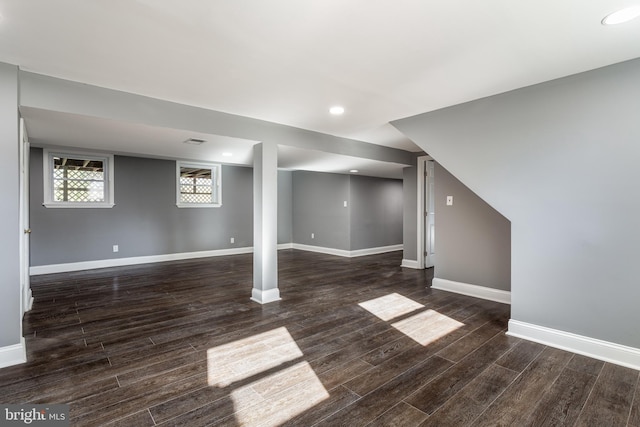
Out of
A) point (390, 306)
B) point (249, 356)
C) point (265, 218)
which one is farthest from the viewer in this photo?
point (265, 218)

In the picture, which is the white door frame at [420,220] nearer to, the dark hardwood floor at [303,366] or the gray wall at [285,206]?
the dark hardwood floor at [303,366]

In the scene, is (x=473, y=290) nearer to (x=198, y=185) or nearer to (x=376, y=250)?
(x=376, y=250)

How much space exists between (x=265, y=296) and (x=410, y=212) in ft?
11.3

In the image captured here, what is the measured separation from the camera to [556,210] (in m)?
2.69

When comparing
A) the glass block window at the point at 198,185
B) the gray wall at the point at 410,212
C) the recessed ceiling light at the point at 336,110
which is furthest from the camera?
the glass block window at the point at 198,185

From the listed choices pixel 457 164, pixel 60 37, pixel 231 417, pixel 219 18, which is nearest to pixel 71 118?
pixel 60 37

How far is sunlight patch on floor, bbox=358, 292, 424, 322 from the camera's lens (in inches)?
137

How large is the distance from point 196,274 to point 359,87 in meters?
4.29

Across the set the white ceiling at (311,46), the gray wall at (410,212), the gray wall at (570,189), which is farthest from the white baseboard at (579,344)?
the gray wall at (410,212)

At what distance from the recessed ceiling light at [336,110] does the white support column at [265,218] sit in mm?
895

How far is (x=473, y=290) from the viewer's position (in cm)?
421

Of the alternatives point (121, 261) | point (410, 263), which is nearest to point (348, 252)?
point (410, 263)

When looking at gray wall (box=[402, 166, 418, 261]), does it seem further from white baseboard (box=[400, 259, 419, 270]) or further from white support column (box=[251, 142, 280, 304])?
white support column (box=[251, 142, 280, 304])

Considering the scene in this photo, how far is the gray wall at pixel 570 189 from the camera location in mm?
2373
